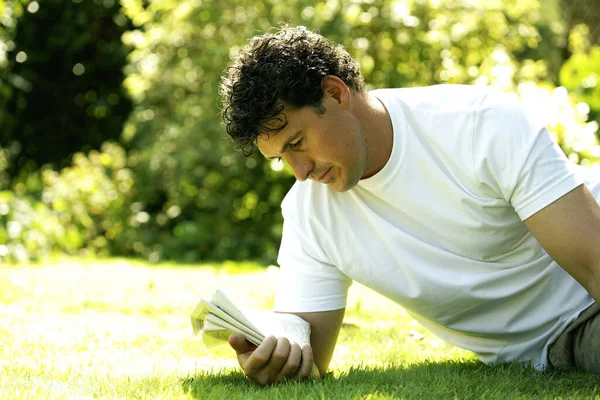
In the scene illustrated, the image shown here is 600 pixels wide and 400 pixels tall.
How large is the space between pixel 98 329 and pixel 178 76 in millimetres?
4857

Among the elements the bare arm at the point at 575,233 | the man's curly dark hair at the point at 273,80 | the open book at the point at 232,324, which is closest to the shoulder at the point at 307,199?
the man's curly dark hair at the point at 273,80

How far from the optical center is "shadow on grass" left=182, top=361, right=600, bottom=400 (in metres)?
2.45

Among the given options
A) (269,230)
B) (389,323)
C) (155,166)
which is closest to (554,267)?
(389,323)

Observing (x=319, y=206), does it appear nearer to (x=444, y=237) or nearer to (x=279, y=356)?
(x=444, y=237)

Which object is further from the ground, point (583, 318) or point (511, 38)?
point (511, 38)

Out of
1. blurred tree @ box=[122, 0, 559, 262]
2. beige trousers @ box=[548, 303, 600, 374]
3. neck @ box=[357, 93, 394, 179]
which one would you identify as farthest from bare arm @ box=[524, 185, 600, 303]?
blurred tree @ box=[122, 0, 559, 262]

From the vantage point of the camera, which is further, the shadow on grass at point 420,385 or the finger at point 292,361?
the finger at point 292,361

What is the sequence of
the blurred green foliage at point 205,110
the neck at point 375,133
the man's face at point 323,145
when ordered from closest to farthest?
the man's face at point 323,145
the neck at point 375,133
the blurred green foliage at point 205,110

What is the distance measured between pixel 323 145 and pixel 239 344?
663mm

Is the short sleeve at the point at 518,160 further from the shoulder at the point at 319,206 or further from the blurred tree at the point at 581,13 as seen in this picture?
the blurred tree at the point at 581,13

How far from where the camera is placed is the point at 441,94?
110 inches

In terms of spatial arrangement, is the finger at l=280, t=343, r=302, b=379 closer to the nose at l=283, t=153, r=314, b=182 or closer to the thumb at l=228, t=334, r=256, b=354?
the thumb at l=228, t=334, r=256, b=354

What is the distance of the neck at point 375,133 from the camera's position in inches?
108

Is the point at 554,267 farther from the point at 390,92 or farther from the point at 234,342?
the point at 234,342
